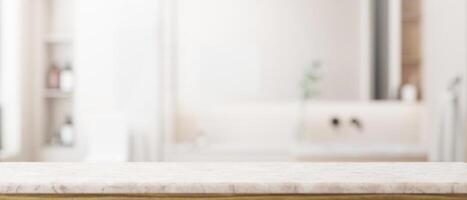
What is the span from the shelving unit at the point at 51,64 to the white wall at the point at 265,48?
0.68m

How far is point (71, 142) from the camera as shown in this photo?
3518 millimetres

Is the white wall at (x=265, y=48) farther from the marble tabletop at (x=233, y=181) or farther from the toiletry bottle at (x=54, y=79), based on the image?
the marble tabletop at (x=233, y=181)

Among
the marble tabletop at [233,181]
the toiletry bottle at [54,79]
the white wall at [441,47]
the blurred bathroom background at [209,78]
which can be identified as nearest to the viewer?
the marble tabletop at [233,181]

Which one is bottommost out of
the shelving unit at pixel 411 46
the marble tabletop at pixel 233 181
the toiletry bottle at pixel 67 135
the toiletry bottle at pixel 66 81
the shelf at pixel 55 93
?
the toiletry bottle at pixel 67 135

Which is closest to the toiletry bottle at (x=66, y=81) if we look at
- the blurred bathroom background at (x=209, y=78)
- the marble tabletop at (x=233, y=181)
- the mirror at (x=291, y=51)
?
the blurred bathroom background at (x=209, y=78)

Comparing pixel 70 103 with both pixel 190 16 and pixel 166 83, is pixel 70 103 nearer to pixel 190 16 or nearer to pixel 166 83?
pixel 166 83

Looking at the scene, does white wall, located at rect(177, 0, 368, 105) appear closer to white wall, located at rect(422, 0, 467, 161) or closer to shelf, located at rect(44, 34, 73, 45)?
white wall, located at rect(422, 0, 467, 161)

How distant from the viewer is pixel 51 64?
3602mm

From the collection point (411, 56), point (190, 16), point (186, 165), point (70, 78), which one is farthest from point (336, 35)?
point (186, 165)

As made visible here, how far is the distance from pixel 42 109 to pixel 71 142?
0.86ft

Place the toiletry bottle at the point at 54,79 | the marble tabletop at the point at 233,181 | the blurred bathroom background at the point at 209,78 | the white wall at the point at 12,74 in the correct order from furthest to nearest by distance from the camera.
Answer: the toiletry bottle at the point at 54,79
the blurred bathroom background at the point at 209,78
the white wall at the point at 12,74
the marble tabletop at the point at 233,181

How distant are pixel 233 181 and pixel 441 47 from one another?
2286 millimetres

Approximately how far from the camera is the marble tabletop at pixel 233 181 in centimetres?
94

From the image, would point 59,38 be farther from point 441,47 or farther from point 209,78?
point 441,47
